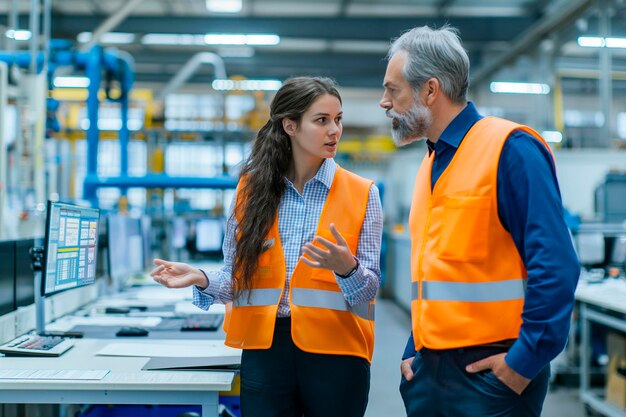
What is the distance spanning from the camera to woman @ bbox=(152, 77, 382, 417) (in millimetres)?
1567

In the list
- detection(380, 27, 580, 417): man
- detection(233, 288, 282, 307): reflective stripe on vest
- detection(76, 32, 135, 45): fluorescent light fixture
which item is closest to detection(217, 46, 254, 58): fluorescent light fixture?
detection(76, 32, 135, 45): fluorescent light fixture

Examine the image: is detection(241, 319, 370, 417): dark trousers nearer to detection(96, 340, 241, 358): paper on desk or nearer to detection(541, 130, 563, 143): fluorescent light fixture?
detection(96, 340, 241, 358): paper on desk

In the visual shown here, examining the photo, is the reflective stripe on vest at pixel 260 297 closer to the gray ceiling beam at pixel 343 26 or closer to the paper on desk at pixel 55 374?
the paper on desk at pixel 55 374

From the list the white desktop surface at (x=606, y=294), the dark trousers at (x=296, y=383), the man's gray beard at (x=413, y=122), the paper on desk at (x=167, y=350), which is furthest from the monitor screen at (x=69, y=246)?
the white desktop surface at (x=606, y=294)

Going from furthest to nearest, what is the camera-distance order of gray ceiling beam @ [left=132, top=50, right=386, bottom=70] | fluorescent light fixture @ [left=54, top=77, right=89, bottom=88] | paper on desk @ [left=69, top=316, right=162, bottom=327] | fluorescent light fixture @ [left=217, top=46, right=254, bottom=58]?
gray ceiling beam @ [left=132, top=50, right=386, bottom=70] < fluorescent light fixture @ [left=217, top=46, right=254, bottom=58] < fluorescent light fixture @ [left=54, top=77, right=89, bottom=88] < paper on desk @ [left=69, top=316, right=162, bottom=327]

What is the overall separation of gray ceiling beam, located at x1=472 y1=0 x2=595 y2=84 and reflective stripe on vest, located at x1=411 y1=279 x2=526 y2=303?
6130 millimetres

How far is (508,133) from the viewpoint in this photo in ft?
4.25

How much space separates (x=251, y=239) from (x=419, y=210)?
46 centimetres

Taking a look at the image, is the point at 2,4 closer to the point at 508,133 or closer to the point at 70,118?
the point at 70,118

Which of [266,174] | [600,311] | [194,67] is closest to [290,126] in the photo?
[266,174]

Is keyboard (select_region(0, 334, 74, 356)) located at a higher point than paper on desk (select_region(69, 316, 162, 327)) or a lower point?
higher

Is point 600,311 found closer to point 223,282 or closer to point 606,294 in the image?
point 606,294

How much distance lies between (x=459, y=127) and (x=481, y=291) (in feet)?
1.33

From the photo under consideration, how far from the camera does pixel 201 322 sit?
2715mm
